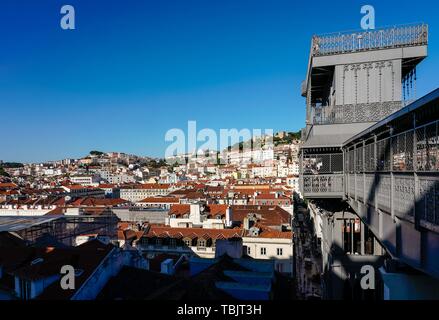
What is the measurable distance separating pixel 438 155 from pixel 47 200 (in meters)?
67.9

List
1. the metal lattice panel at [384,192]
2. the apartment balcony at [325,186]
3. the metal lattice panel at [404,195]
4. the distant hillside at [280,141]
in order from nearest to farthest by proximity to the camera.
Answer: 1. the metal lattice panel at [404,195]
2. the metal lattice panel at [384,192]
3. the apartment balcony at [325,186]
4. the distant hillside at [280,141]

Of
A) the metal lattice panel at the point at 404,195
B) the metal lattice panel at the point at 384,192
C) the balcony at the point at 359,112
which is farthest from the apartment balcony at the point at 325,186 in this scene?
the metal lattice panel at the point at 404,195

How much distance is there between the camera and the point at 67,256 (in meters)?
12.2

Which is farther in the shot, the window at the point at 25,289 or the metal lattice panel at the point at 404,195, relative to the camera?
the window at the point at 25,289

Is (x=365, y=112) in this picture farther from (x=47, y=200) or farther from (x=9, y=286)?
(x=47, y=200)

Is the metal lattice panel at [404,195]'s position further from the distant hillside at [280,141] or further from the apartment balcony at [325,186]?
the distant hillside at [280,141]

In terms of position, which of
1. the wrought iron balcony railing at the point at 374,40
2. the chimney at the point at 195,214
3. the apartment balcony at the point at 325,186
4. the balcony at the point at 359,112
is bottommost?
the chimney at the point at 195,214

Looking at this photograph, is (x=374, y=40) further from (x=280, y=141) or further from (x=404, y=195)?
(x=280, y=141)

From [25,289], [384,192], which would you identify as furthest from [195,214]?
[384,192]

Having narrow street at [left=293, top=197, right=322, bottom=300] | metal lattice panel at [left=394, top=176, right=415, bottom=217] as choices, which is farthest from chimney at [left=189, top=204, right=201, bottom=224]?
metal lattice panel at [left=394, top=176, right=415, bottom=217]

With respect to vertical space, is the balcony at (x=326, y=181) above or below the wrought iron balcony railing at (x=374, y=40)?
below

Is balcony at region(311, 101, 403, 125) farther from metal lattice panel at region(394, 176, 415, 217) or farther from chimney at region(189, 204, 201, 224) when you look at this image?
chimney at region(189, 204, 201, 224)

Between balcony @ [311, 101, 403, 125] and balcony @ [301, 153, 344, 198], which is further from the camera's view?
balcony @ [311, 101, 403, 125]

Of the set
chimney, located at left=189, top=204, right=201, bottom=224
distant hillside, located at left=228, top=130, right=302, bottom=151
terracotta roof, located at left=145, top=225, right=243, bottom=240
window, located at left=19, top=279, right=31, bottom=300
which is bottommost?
terracotta roof, located at left=145, top=225, right=243, bottom=240
